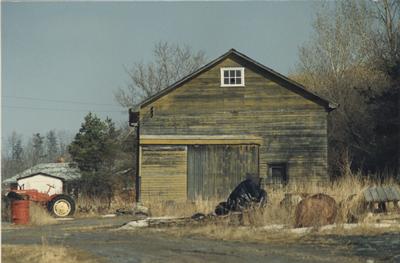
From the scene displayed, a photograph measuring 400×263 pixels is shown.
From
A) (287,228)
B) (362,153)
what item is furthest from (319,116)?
(287,228)

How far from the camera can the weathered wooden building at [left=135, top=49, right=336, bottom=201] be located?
30.9 metres

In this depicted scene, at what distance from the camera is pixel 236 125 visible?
31828 millimetres

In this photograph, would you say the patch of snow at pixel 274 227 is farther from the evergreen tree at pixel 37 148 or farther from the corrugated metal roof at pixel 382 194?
the evergreen tree at pixel 37 148

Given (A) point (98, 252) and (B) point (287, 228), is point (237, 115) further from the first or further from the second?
(A) point (98, 252)

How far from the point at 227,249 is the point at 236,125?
18.5 m

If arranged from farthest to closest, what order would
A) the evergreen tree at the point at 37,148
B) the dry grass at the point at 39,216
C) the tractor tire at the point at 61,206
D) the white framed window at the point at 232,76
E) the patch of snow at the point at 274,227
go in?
1. the evergreen tree at the point at 37,148
2. the white framed window at the point at 232,76
3. the tractor tire at the point at 61,206
4. the dry grass at the point at 39,216
5. the patch of snow at the point at 274,227

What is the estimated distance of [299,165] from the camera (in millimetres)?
31734

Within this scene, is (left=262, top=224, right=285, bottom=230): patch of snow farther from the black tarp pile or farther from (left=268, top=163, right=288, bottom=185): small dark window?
(left=268, top=163, right=288, bottom=185): small dark window

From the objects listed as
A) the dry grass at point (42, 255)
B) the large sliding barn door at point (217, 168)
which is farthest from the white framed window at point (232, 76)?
the dry grass at point (42, 255)

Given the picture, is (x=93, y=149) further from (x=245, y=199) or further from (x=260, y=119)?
(x=245, y=199)

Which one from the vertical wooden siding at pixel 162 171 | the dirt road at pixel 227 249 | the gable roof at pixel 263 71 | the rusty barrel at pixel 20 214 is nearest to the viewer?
the dirt road at pixel 227 249

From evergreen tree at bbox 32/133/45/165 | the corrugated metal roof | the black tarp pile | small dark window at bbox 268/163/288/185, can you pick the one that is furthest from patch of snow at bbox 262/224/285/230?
evergreen tree at bbox 32/133/45/165

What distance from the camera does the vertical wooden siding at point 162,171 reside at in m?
30.7

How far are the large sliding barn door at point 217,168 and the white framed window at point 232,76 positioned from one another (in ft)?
11.2
